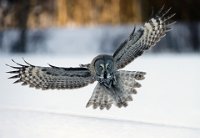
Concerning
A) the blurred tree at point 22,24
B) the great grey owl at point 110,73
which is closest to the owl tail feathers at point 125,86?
the great grey owl at point 110,73

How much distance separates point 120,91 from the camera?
1447 millimetres

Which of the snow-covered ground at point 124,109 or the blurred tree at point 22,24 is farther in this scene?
the blurred tree at point 22,24

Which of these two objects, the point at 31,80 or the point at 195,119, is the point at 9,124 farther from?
the point at 195,119

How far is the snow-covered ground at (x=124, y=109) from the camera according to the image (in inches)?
55.2

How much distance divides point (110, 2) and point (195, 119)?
0.51m

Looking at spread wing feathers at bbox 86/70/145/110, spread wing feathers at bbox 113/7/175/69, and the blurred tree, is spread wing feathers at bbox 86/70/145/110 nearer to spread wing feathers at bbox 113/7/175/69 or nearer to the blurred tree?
spread wing feathers at bbox 113/7/175/69

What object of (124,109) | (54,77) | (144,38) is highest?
(144,38)

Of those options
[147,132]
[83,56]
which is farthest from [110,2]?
[147,132]

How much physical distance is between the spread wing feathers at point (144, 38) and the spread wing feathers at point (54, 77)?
14 centimetres

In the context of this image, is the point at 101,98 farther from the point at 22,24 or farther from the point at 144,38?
the point at 22,24

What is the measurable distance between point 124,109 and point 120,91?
74mm

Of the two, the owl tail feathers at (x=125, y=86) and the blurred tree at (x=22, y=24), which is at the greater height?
the blurred tree at (x=22, y=24)

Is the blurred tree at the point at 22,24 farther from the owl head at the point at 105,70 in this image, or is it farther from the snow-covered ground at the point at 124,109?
the owl head at the point at 105,70

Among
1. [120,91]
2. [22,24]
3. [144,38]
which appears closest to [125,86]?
[120,91]
